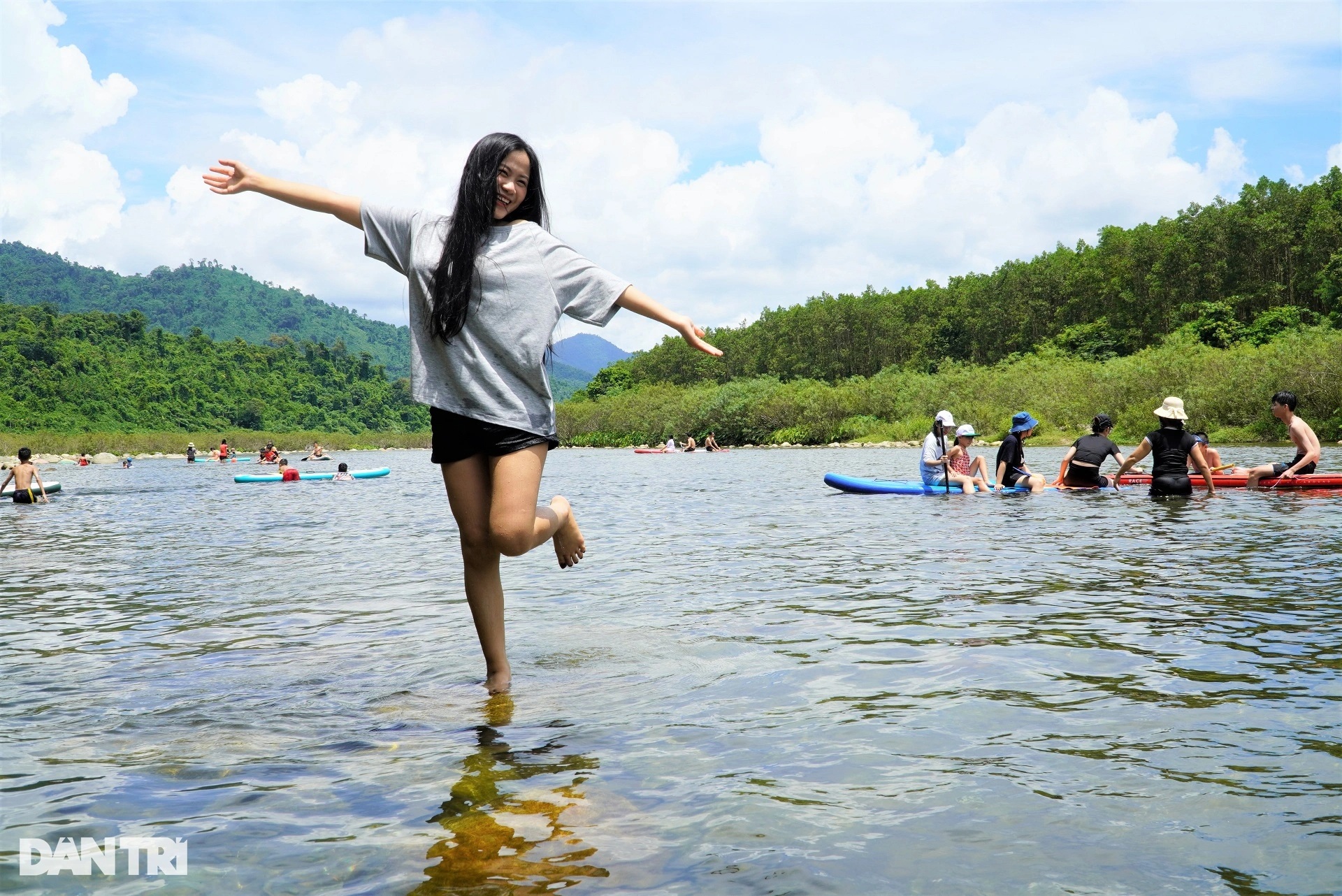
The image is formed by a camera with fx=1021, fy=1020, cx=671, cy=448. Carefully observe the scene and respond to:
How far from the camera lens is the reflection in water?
272 cm

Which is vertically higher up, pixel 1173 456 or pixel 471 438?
pixel 471 438

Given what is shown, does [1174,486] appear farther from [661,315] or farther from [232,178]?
[232,178]

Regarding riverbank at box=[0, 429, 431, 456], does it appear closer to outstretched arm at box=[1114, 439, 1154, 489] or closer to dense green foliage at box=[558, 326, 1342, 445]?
dense green foliage at box=[558, 326, 1342, 445]

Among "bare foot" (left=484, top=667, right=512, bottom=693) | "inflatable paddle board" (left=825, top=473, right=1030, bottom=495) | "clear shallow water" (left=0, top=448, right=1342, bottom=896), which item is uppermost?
"inflatable paddle board" (left=825, top=473, right=1030, bottom=495)

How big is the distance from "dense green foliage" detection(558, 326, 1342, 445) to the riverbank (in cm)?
2128

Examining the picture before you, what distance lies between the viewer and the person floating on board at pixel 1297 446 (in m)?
14.0

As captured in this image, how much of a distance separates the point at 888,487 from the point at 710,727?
14973mm

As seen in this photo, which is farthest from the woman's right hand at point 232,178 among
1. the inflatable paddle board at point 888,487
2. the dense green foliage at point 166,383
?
the dense green foliage at point 166,383

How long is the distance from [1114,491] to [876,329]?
9725 cm

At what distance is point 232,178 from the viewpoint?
416cm

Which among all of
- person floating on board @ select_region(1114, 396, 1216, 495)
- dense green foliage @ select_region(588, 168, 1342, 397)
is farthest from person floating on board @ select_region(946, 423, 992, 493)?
dense green foliage @ select_region(588, 168, 1342, 397)

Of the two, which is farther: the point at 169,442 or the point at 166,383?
the point at 166,383

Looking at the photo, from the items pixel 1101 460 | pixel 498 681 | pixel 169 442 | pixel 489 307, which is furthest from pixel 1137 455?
pixel 169 442

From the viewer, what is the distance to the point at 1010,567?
889 cm
